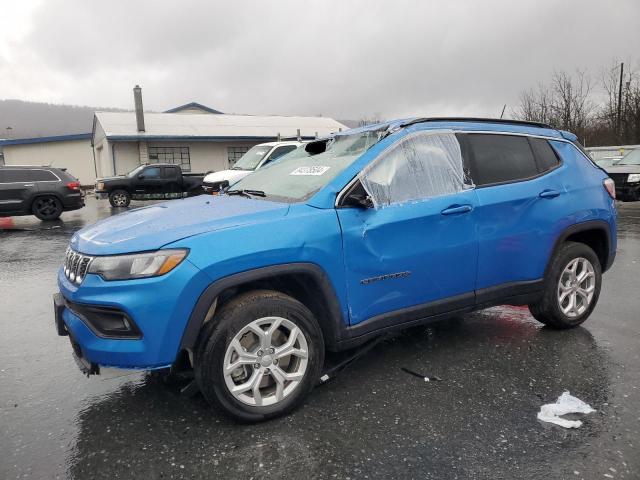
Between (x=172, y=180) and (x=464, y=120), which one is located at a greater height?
(x=464, y=120)

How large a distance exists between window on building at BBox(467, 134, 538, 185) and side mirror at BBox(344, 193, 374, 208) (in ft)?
3.32

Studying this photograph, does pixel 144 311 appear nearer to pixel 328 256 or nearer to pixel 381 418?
pixel 328 256

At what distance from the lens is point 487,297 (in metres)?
3.61

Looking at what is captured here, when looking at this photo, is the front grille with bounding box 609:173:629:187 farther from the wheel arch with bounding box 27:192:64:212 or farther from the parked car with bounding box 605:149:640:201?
the wheel arch with bounding box 27:192:64:212

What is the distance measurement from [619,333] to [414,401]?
2.26m

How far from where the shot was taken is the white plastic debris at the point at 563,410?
9.25 ft

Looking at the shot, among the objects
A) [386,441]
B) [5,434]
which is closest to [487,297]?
[386,441]

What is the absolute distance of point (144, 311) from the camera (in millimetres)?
2510

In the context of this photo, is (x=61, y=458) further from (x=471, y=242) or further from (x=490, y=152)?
(x=490, y=152)

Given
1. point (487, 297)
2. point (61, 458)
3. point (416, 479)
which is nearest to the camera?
point (416, 479)

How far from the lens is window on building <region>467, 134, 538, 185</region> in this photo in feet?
12.0

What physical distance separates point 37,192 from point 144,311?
13320mm

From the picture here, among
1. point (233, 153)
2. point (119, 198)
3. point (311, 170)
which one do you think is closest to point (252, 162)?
point (119, 198)

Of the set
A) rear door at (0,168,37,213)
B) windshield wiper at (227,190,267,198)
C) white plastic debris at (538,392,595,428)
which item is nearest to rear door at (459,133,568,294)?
white plastic debris at (538,392,595,428)
